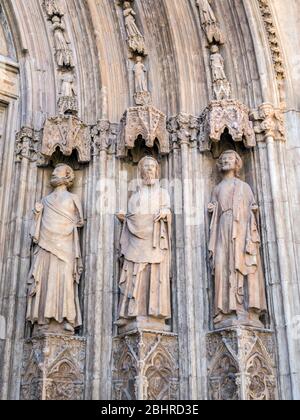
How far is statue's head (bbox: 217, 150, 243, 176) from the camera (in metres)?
6.87

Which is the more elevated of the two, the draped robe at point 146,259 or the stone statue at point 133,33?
the stone statue at point 133,33

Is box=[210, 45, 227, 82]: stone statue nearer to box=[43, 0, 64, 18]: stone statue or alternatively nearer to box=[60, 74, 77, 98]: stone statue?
box=[60, 74, 77, 98]: stone statue

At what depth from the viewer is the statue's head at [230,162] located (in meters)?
6.87

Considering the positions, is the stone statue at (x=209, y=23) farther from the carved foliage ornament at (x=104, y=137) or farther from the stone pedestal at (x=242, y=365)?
the stone pedestal at (x=242, y=365)

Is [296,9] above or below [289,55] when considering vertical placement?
above

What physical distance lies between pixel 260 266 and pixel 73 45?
3803 millimetres

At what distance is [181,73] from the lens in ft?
24.2

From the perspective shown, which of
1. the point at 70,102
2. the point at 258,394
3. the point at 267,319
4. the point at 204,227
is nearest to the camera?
the point at 258,394

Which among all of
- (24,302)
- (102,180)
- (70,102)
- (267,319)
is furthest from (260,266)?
(70,102)

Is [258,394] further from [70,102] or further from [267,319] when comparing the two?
[70,102]

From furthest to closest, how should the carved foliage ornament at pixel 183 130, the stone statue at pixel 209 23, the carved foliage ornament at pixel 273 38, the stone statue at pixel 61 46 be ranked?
the stone statue at pixel 61 46
the stone statue at pixel 209 23
the carved foliage ornament at pixel 273 38
the carved foliage ornament at pixel 183 130

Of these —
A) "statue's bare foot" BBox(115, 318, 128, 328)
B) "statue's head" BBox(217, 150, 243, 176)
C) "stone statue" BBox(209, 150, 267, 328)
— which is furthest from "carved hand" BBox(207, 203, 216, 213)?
"statue's bare foot" BBox(115, 318, 128, 328)

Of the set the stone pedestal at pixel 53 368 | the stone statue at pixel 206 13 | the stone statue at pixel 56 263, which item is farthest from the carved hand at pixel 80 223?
the stone statue at pixel 206 13
